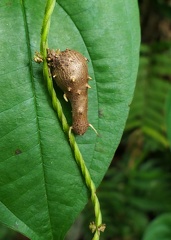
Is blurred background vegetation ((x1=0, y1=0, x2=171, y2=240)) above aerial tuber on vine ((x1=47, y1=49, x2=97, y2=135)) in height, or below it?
below

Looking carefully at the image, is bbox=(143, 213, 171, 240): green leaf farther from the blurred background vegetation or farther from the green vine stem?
the green vine stem

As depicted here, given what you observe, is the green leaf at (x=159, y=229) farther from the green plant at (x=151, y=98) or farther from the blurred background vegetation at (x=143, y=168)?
the green plant at (x=151, y=98)

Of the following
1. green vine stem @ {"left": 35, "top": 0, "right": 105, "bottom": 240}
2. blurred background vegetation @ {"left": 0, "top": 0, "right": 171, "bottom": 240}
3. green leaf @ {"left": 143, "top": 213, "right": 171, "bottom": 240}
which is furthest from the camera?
blurred background vegetation @ {"left": 0, "top": 0, "right": 171, "bottom": 240}

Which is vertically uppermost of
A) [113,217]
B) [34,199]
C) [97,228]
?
[34,199]

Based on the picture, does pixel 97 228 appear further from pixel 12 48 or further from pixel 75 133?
pixel 12 48

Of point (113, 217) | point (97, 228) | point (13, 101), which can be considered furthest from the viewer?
point (113, 217)

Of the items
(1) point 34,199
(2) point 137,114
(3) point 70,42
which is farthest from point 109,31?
(2) point 137,114

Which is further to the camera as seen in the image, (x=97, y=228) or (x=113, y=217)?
(x=113, y=217)

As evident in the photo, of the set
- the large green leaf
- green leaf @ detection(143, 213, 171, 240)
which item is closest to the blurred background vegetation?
green leaf @ detection(143, 213, 171, 240)
